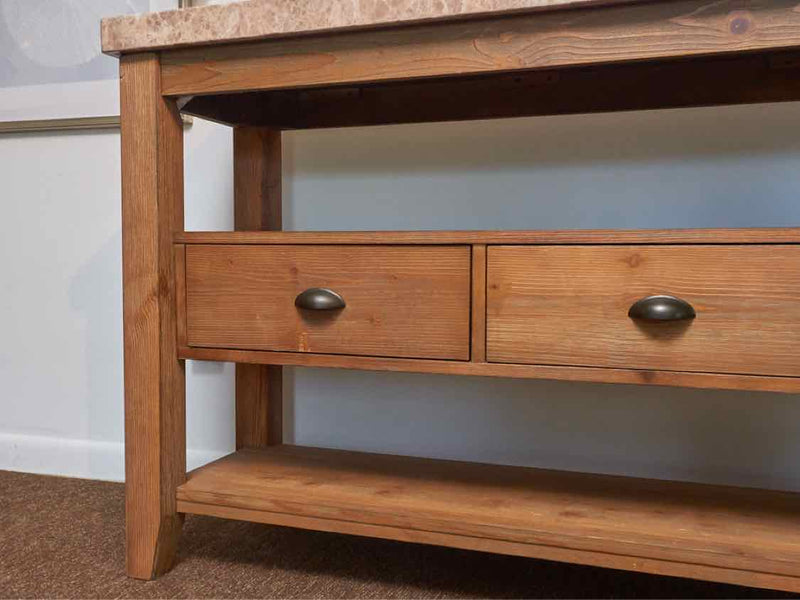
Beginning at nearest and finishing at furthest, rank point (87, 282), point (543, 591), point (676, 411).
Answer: point (543, 591)
point (676, 411)
point (87, 282)

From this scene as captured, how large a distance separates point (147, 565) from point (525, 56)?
894mm

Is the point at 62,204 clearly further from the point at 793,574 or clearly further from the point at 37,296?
the point at 793,574

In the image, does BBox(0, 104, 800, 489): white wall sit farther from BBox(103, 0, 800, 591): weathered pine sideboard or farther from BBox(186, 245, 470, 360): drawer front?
BBox(186, 245, 470, 360): drawer front

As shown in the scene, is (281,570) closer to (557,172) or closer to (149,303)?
(149,303)

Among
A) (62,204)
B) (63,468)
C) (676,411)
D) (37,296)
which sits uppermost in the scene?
(62,204)

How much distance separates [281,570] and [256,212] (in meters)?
0.64

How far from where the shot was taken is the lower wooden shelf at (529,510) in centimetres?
90

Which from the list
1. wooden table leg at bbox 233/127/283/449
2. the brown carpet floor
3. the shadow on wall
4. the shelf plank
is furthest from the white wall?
the shelf plank

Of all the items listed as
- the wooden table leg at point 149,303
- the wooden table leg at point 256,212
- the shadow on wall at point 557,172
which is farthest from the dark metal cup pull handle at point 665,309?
the wooden table leg at point 256,212

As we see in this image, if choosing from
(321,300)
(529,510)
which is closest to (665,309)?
(529,510)

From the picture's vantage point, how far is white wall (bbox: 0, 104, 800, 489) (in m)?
1.30

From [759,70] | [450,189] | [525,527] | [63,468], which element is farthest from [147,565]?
[759,70]

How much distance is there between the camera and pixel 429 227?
1456mm

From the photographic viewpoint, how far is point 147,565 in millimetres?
1096
